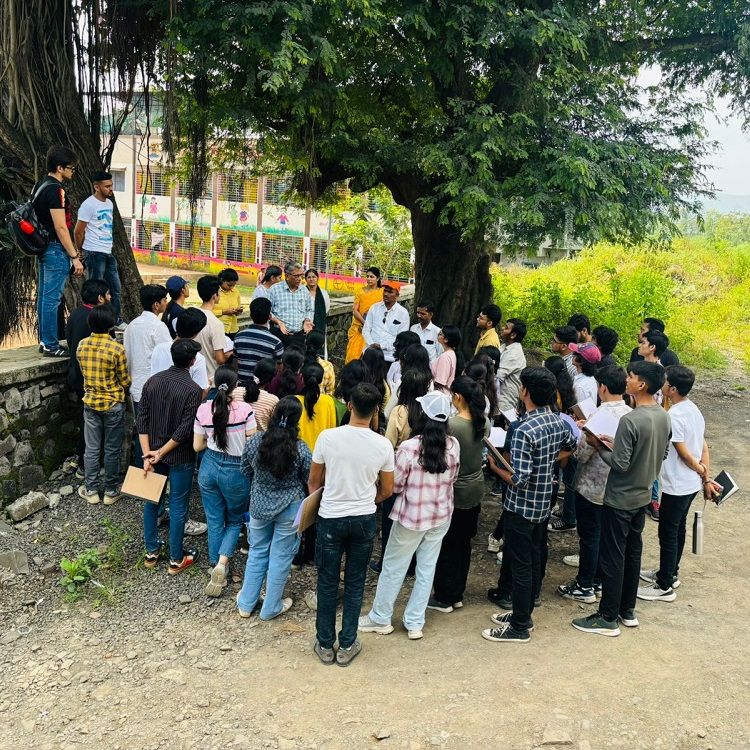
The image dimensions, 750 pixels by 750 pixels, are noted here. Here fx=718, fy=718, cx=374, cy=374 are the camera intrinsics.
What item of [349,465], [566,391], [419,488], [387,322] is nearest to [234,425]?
[349,465]

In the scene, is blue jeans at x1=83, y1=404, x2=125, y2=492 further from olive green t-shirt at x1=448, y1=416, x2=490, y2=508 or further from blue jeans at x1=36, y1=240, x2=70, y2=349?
olive green t-shirt at x1=448, y1=416, x2=490, y2=508

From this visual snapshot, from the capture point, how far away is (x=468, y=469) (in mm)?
4254

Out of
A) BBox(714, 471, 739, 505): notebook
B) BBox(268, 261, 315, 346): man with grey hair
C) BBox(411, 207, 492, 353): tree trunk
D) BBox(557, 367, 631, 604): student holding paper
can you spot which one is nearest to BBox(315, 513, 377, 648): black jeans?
BBox(557, 367, 631, 604): student holding paper

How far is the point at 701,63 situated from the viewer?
955cm

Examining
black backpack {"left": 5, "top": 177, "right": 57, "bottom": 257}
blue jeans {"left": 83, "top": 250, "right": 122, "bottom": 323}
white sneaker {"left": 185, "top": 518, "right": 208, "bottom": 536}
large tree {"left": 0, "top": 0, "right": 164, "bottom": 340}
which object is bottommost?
white sneaker {"left": 185, "top": 518, "right": 208, "bottom": 536}

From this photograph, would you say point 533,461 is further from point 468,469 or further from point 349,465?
point 349,465

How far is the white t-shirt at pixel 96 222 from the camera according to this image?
235 inches

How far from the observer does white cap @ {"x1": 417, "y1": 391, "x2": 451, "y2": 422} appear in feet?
12.8

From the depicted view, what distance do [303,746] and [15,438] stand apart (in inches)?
135

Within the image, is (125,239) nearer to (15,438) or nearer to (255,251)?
(15,438)

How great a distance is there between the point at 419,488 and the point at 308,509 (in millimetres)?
634

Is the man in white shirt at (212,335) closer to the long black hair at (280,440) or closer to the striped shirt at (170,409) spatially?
the striped shirt at (170,409)

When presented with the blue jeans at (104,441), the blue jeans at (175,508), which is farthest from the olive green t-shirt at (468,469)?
the blue jeans at (104,441)

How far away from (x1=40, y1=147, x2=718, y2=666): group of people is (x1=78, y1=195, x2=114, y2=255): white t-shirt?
1.52ft
